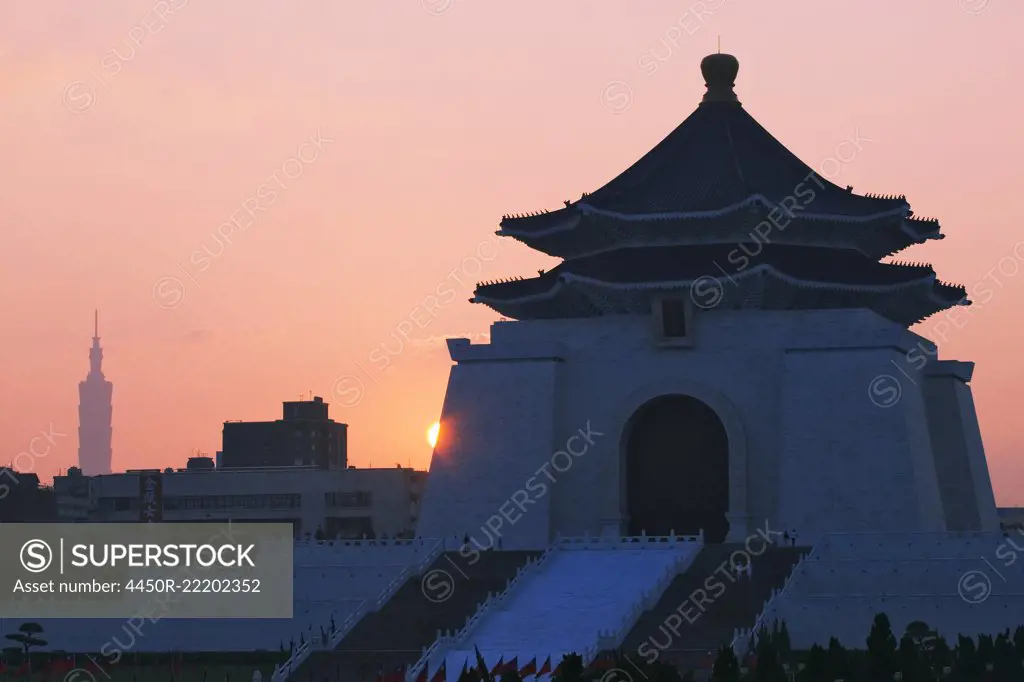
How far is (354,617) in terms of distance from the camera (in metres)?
45.2

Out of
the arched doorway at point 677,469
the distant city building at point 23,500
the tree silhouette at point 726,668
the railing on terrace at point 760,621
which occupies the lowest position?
the tree silhouette at point 726,668

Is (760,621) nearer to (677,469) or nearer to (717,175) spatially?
(677,469)

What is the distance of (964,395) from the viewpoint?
178ft

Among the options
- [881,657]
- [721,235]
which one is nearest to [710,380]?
[721,235]

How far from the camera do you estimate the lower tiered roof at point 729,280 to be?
5088 cm

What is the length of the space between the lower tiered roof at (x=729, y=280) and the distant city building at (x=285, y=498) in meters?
25.4

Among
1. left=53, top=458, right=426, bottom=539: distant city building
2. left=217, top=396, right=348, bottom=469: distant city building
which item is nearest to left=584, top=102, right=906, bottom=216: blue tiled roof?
left=53, top=458, right=426, bottom=539: distant city building

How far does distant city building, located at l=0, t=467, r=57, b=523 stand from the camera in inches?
3209

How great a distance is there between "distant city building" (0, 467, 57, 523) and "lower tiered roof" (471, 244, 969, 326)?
3474 cm

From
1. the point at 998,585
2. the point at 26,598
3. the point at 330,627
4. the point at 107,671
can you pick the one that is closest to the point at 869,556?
the point at 998,585

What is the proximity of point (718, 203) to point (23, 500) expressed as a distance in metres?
41.4

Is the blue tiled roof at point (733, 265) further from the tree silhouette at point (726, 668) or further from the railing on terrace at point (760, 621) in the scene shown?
the tree silhouette at point (726, 668)

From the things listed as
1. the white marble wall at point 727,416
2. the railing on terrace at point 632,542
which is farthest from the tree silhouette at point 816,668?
the white marble wall at point 727,416

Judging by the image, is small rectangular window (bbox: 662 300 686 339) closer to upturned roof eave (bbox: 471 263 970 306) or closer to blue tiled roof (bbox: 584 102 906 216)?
upturned roof eave (bbox: 471 263 970 306)
